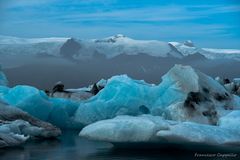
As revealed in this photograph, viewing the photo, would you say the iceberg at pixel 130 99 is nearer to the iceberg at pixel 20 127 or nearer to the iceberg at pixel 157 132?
the iceberg at pixel 20 127

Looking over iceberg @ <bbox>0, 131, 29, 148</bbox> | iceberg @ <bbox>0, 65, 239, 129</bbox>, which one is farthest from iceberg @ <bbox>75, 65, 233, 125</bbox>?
iceberg @ <bbox>0, 131, 29, 148</bbox>

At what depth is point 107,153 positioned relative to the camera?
8461 millimetres

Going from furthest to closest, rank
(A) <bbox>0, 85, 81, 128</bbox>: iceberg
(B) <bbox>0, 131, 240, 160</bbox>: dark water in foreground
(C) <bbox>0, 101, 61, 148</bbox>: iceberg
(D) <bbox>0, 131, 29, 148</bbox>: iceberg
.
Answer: (A) <bbox>0, 85, 81, 128</bbox>: iceberg, (C) <bbox>0, 101, 61, 148</bbox>: iceberg, (D) <bbox>0, 131, 29, 148</bbox>: iceberg, (B) <bbox>0, 131, 240, 160</bbox>: dark water in foreground

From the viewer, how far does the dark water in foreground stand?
7816mm

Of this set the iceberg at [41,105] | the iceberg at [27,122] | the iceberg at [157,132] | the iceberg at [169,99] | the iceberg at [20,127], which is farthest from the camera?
the iceberg at [41,105]

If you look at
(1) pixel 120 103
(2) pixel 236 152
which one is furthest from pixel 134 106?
(2) pixel 236 152

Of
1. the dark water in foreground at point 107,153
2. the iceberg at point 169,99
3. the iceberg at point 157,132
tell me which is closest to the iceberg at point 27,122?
the dark water in foreground at point 107,153

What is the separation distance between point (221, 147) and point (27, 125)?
4.57 m

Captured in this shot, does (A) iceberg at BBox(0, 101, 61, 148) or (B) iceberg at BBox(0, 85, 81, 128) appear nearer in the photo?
(A) iceberg at BBox(0, 101, 61, 148)

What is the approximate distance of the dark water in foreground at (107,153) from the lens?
25.6 feet

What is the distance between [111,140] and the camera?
847 cm

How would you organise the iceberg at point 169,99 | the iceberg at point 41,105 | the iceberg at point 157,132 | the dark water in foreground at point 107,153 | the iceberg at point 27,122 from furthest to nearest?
the iceberg at point 41,105 < the iceberg at point 169,99 < the iceberg at point 27,122 < the dark water in foreground at point 107,153 < the iceberg at point 157,132

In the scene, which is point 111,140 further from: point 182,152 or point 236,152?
point 236,152

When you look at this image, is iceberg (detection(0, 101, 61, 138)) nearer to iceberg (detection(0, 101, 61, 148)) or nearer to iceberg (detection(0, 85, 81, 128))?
Result: iceberg (detection(0, 101, 61, 148))
